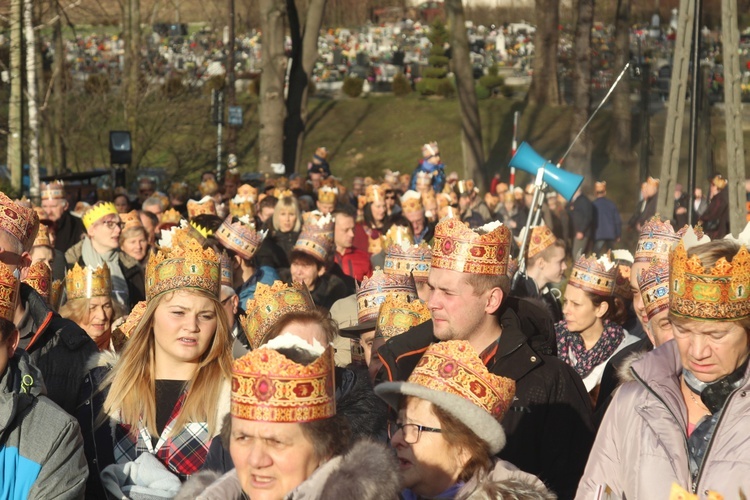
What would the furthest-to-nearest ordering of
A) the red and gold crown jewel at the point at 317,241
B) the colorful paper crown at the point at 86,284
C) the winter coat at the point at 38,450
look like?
1. the red and gold crown jewel at the point at 317,241
2. the colorful paper crown at the point at 86,284
3. the winter coat at the point at 38,450

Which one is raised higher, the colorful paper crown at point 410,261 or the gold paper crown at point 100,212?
the colorful paper crown at point 410,261

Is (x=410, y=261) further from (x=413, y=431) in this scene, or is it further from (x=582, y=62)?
(x=582, y=62)

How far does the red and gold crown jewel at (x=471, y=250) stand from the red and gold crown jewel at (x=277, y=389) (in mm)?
2002

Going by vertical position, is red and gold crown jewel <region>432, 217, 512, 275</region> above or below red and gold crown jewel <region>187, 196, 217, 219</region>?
above

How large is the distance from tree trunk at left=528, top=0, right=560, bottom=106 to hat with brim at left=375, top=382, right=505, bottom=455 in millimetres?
41249

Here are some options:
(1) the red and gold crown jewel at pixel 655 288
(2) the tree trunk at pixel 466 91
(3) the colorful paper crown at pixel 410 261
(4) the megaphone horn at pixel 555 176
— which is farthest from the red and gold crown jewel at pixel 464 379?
Answer: (2) the tree trunk at pixel 466 91

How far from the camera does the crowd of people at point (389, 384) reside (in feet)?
13.7

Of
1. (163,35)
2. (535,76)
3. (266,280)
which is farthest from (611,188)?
(163,35)

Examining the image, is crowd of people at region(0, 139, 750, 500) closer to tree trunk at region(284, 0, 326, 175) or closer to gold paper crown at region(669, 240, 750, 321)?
gold paper crown at region(669, 240, 750, 321)

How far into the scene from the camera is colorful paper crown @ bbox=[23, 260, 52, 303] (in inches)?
304

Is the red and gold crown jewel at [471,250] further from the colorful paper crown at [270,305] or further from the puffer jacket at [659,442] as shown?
the puffer jacket at [659,442]

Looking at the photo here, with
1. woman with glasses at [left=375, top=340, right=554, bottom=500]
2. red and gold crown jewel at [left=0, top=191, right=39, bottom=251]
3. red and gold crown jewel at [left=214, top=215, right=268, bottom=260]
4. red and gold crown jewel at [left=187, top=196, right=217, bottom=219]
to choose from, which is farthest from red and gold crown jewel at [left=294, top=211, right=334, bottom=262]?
woman with glasses at [left=375, top=340, right=554, bottom=500]

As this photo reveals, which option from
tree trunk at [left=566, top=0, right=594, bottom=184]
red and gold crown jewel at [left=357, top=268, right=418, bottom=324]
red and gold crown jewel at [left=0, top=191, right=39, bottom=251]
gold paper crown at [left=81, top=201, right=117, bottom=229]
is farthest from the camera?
tree trunk at [left=566, top=0, right=594, bottom=184]

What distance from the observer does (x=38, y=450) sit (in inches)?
191
